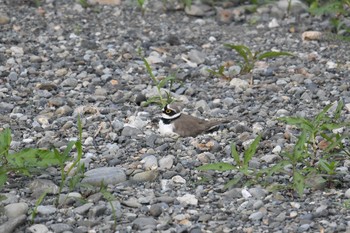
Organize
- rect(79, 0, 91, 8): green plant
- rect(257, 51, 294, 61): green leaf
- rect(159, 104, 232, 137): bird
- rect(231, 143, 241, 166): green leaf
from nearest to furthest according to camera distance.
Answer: rect(231, 143, 241, 166): green leaf < rect(159, 104, 232, 137): bird < rect(257, 51, 294, 61): green leaf < rect(79, 0, 91, 8): green plant

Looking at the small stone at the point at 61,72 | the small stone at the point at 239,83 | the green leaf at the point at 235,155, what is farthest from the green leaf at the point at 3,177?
the small stone at the point at 239,83

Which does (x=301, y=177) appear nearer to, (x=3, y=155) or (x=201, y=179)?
(x=201, y=179)

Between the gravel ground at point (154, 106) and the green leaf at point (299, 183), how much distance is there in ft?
0.24

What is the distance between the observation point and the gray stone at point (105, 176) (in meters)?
5.61

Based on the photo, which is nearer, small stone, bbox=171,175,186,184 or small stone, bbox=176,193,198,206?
small stone, bbox=176,193,198,206

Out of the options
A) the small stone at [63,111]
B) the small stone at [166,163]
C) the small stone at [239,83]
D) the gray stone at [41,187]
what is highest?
the gray stone at [41,187]

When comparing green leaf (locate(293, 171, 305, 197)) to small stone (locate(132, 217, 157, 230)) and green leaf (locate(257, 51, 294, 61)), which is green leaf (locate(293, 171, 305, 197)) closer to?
small stone (locate(132, 217, 157, 230))

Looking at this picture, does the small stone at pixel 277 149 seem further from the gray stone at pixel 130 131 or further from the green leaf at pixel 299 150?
the gray stone at pixel 130 131

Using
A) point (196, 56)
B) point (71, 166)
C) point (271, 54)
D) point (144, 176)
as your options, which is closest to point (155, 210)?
point (144, 176)

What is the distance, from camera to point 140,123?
6793 mm

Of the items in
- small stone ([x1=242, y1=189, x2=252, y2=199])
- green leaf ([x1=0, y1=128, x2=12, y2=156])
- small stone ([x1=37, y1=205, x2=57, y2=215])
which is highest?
green leaf ([x1=0, y1=128, x2=12, y2=156])

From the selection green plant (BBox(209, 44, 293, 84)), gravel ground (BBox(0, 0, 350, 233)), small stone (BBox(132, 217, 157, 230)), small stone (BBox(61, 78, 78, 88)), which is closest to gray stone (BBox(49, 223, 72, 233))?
gravel ground (BBox(0, 0, 350, 233))

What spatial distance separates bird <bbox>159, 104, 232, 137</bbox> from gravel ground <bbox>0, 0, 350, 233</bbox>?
0.20 feet

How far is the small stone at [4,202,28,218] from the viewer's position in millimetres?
5117
